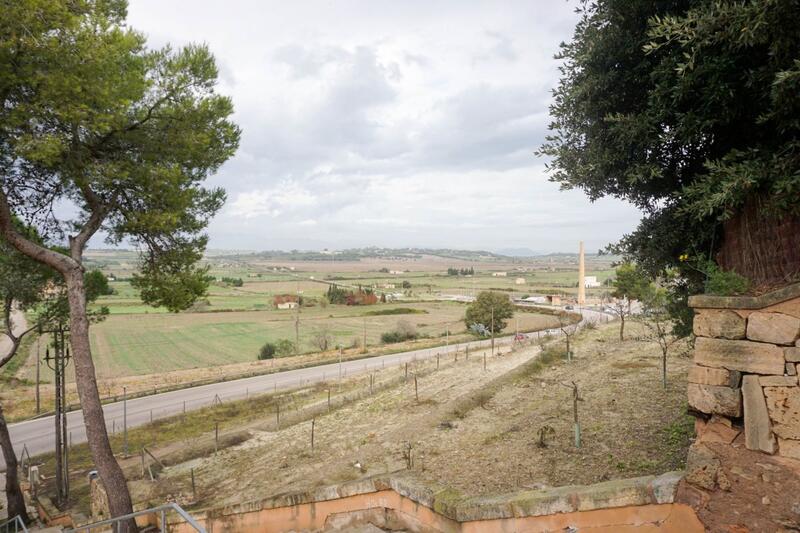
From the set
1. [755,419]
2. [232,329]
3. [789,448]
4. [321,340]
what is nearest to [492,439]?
[755,419]

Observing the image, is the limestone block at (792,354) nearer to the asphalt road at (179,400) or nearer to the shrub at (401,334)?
the asphalt road at (179,400)

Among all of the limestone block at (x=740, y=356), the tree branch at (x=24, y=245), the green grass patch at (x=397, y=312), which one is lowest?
the green grass patch at (x=397, y=312)

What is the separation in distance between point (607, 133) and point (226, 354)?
45.9 metres

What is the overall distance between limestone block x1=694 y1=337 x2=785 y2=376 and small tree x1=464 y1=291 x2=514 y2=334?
44.8m

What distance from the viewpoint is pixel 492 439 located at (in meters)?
10.6

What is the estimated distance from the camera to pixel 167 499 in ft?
33.4

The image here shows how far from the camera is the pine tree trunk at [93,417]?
8008 millimetres

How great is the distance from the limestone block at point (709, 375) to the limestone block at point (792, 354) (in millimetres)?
492

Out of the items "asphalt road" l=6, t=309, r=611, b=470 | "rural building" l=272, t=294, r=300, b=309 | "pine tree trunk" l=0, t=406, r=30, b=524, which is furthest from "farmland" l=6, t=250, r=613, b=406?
"pine tree trunk" l=0, t=406, r=30, b=524

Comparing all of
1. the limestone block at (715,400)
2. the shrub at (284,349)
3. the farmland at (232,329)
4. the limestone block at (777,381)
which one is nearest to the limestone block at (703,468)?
the limestone block at (715,400)

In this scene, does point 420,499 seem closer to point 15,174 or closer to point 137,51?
point 15,174

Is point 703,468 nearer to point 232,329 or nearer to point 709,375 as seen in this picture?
point 709,375

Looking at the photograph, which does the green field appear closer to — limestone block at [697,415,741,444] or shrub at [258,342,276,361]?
shrub at [258,342,276,361]

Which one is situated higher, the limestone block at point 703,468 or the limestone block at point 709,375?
the limestone block at point 709,375
